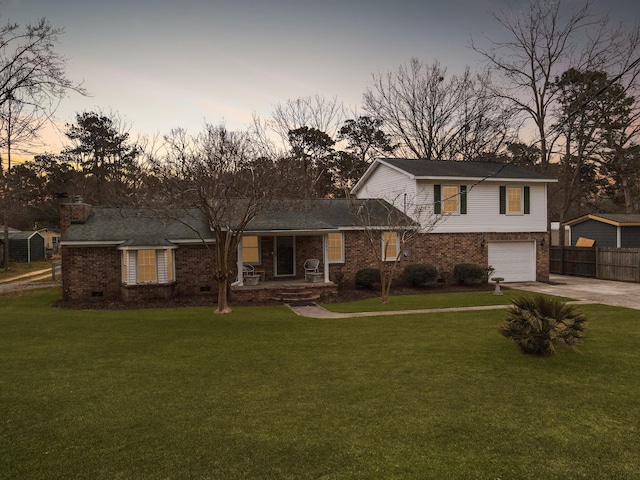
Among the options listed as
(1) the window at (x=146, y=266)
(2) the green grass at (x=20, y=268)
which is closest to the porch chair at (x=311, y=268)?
(1) the window at (x=146, y=266)

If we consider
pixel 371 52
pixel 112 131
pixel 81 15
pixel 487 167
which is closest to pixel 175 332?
pixel 81 15

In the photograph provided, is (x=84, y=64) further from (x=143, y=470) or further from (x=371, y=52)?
(x=143, y=470)

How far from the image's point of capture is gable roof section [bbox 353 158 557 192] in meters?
20.5

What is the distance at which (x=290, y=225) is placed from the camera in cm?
1788

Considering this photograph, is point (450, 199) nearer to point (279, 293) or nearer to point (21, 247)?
point (279, 293)

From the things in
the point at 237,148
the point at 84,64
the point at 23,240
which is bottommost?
the point at 23,240

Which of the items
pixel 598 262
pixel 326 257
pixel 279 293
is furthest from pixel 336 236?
pixel 598 262

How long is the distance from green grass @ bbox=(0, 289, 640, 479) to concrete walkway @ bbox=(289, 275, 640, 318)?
2.89 m

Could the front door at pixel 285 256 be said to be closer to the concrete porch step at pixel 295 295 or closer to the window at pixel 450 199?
the concrete porch step at pixel 295 295

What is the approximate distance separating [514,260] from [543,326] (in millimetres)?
14972

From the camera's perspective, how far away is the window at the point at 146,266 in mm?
16750

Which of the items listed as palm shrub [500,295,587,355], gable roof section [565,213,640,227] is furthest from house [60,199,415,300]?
gable roof section [565,213,640,227]

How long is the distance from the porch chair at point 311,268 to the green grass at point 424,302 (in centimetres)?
253

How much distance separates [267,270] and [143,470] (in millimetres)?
14847
